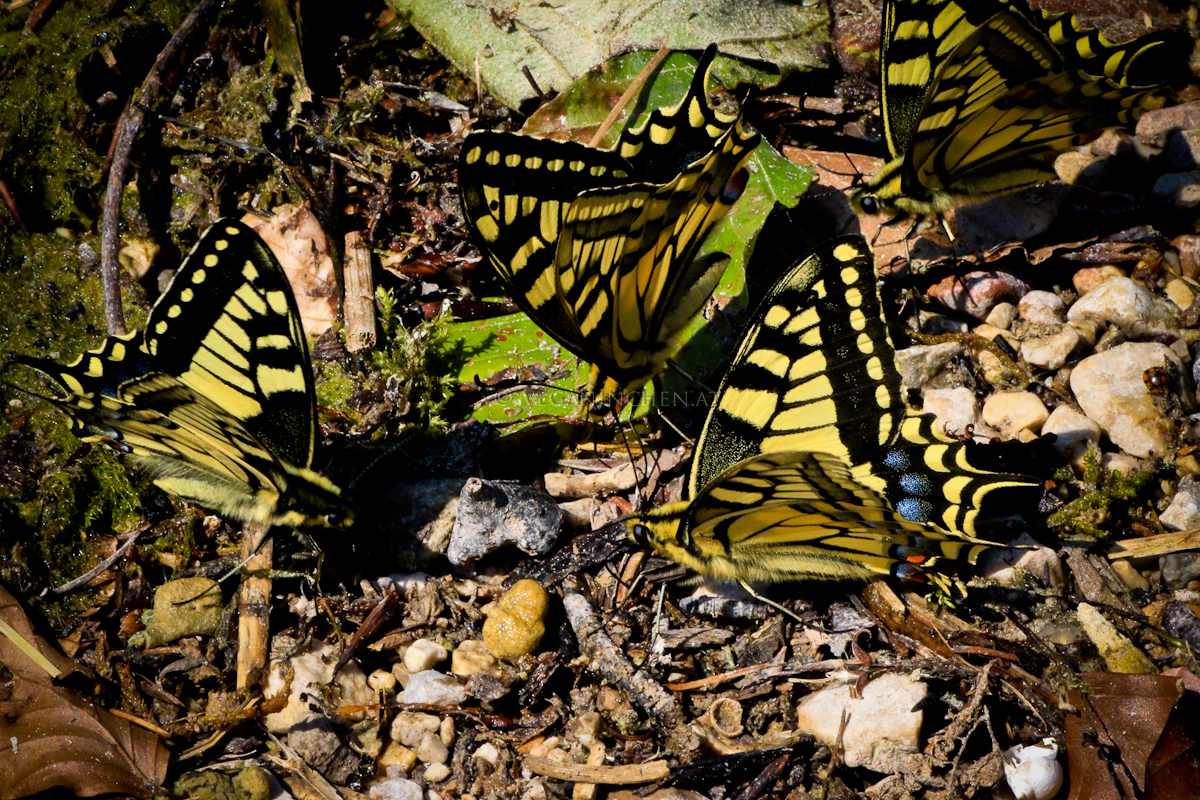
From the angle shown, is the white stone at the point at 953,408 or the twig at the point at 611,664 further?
the white stone at the point at 953,408

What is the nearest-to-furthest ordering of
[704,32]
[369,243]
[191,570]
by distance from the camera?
[191,570], [369,243], [704,32]

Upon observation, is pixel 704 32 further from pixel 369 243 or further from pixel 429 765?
pixel 429 765

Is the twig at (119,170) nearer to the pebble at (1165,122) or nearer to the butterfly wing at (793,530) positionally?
the butterfly wing at (793,530)

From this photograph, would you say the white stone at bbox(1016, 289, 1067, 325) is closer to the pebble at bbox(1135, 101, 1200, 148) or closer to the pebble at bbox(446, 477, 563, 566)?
the pebble at bbox(1135, 101, 1200, 148)

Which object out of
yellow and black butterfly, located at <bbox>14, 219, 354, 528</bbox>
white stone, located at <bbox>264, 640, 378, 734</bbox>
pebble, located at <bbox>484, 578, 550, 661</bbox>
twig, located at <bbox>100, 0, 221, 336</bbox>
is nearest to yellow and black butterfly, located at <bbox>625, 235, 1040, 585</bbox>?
pebble, located at <bbox>484, 578, 550, 661</bbox>

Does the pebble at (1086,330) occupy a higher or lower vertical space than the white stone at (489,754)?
higher

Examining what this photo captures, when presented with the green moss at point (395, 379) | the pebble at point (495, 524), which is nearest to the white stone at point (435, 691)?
the pebble at point (495, 524)

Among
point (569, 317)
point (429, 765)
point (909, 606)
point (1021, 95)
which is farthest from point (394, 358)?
point (1021, 95)
